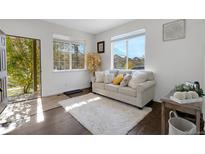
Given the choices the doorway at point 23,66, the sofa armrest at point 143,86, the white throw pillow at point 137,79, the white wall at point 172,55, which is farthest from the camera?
the doorway at point 23,66

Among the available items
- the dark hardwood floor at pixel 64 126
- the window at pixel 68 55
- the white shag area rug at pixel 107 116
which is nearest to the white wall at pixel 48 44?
the window at pixel 68 55

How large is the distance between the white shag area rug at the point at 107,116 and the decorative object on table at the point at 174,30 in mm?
1883

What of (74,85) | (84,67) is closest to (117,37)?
(84,67)

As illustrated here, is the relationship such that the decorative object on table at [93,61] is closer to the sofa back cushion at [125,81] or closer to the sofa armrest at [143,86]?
the sofa back cushion at [125,81]

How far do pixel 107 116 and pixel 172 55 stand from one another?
7.35ft

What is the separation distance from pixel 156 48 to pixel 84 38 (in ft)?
9.73

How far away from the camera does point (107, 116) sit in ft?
7.57

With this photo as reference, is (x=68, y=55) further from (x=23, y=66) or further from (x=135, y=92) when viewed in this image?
(x=135, y=92)

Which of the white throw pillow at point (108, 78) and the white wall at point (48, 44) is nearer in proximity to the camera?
the white wall at point (48, 44)

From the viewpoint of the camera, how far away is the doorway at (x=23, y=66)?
4027 millimetres

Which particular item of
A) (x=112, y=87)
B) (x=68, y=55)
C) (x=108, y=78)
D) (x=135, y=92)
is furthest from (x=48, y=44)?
(x=135, y=92)

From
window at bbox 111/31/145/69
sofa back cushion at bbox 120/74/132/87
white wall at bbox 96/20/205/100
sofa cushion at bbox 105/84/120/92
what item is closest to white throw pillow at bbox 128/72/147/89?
sofa back cushion at bbox 120/74/132/87

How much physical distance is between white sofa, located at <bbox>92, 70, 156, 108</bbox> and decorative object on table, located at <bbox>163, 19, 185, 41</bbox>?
1.04 m
